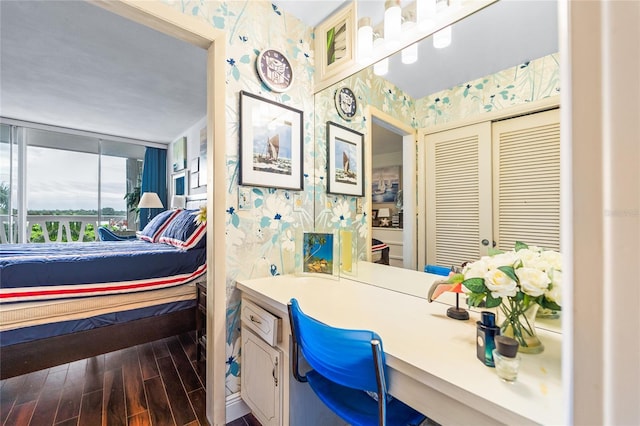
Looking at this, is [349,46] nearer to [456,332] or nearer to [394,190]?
[394,190]

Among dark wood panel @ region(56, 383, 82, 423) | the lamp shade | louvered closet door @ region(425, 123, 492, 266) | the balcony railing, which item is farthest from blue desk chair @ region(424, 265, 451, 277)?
the balcony railing

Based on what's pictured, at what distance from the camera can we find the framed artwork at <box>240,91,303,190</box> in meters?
1.50

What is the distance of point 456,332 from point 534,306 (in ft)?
0.78

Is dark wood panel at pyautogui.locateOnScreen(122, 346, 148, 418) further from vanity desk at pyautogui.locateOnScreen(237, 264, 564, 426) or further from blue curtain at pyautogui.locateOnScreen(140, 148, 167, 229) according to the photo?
blue curtain at pyautogui.locateOnScreen(140, 148, 167, 229)

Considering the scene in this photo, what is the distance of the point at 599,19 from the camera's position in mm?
334

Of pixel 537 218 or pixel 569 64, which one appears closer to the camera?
pixel 569 64

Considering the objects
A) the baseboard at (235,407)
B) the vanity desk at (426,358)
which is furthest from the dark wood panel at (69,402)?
the vanity desk at (426,358)

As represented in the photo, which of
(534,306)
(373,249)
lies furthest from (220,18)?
(534,306)

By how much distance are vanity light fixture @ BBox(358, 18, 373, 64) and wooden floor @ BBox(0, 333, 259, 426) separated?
2139 millimetres

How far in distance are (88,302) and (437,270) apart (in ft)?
7.14

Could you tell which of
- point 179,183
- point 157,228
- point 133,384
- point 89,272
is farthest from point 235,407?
point 179,183

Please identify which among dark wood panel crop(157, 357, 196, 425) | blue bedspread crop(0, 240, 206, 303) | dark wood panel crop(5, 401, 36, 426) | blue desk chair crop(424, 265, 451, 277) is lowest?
dark wood panel crop(157, 357, 196, 425)

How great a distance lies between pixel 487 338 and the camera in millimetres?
697

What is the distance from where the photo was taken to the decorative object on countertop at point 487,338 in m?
0.69
